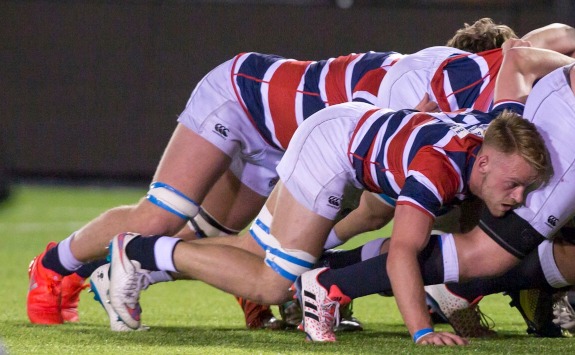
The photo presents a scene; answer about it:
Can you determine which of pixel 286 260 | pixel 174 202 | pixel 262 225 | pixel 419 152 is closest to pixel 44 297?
pixel 174 202

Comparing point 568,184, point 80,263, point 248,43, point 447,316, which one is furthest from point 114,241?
point 248,43

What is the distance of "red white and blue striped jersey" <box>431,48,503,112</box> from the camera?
4.01 meters

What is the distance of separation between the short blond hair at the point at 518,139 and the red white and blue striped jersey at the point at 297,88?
0.77m

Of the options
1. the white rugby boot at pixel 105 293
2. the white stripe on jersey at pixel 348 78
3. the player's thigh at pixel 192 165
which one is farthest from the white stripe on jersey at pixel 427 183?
the white rugby boot at pixel 105 293

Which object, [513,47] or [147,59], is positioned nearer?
[513,47]

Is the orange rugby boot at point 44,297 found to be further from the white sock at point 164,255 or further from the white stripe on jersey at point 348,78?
the white stripe on jersey at point 348,78

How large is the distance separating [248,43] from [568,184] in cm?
667

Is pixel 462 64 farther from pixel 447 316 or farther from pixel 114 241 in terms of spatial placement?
pixel 114 241

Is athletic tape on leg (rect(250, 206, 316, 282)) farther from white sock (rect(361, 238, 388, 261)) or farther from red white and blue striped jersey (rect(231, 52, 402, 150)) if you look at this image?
red white and blue striped jersey (rect(231, 52, 402, 150))

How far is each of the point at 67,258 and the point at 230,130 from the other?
2.47ft

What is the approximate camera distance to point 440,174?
3396mm

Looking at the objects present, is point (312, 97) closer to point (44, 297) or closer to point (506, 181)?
point (506, 181)

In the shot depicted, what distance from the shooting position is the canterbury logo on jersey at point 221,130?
4160 millimetres

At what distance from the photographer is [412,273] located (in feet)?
11.0
